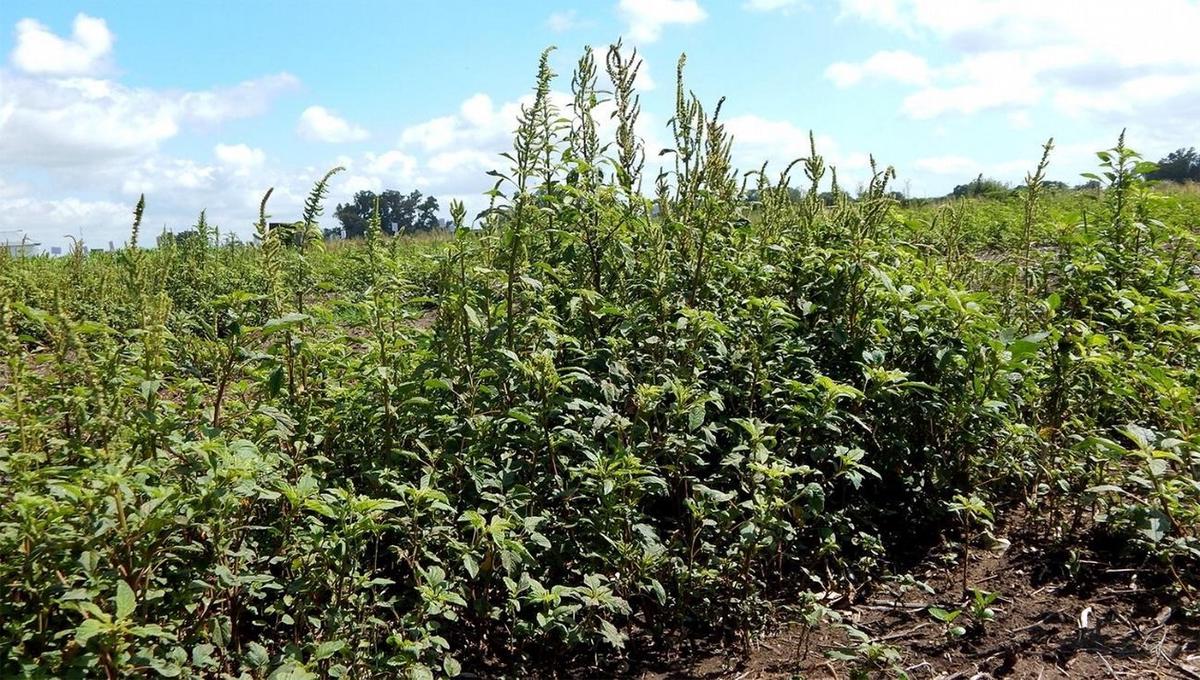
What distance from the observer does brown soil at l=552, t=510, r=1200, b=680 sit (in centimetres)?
270

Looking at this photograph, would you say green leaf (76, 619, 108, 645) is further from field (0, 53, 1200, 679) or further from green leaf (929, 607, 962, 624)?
green leaf (929, 607, 962, 624)

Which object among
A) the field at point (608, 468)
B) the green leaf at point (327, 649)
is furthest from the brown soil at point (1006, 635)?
the green leaf at point (327, 649)

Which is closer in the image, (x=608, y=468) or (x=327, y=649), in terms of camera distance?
(x=327, y=649)

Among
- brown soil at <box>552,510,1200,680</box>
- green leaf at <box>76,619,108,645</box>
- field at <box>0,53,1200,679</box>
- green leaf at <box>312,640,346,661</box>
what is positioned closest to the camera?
green leaf at <box>76,619,108,645</box>

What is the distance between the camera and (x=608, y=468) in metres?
2.69

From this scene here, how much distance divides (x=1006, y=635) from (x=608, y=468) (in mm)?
1582

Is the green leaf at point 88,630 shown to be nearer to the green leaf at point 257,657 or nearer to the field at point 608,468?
the field at point 608,468

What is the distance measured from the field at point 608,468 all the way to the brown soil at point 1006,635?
0.01m

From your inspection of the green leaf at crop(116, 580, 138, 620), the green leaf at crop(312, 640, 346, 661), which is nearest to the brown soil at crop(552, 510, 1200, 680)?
the green leaf at crop(312, 640, 346, 661)

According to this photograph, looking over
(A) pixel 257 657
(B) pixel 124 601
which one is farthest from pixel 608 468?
(B) pixel 124 601

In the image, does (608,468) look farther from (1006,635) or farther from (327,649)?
(1006,635)

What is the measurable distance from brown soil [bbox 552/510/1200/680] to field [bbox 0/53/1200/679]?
1cm

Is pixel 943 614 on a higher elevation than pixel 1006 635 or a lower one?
higher

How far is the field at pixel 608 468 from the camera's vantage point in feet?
7.68
